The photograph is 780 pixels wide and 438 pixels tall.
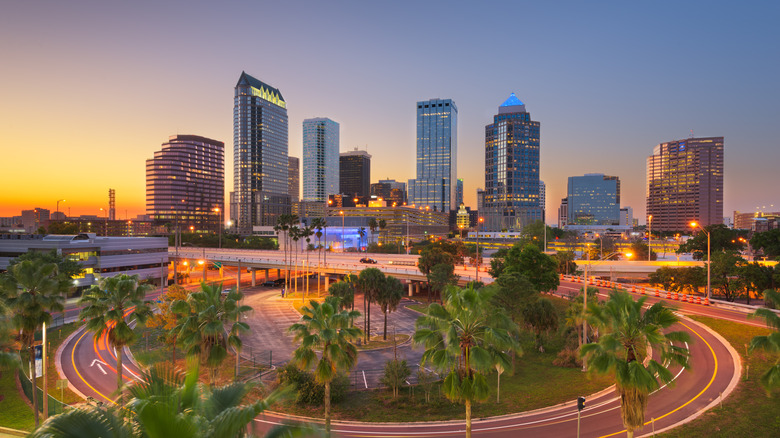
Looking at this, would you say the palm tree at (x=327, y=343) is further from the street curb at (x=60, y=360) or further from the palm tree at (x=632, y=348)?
the street curb at (x=60, y=360)

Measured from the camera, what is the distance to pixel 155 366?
7.69 meters

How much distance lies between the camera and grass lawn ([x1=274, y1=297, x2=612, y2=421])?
89.3 feet

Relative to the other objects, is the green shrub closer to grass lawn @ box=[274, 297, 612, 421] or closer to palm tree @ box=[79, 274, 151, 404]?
grass lawn @ box=[274, 297, 612, 421]

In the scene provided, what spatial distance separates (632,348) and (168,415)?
18037mm

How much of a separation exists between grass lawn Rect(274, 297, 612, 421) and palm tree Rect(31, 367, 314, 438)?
864 inches

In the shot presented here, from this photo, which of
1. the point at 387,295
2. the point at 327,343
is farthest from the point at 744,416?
the point at 387,295

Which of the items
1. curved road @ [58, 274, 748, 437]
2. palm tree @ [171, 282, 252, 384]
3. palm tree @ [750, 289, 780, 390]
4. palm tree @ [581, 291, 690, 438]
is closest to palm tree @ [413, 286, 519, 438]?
palm tree @ [581, 291, 690, 438]

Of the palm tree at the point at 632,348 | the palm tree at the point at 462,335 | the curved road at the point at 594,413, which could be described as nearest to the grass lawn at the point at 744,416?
the curved road at the point at 594,413

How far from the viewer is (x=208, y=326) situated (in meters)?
23.3

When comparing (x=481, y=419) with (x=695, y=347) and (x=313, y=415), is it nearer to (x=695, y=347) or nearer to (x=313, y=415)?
(x=313, y=415)

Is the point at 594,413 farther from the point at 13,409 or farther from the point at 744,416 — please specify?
the point at 13,409

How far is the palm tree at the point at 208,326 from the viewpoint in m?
23.5

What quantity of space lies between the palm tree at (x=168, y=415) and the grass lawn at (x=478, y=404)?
21.9 meters

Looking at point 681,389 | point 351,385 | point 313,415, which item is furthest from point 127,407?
point 681,389
